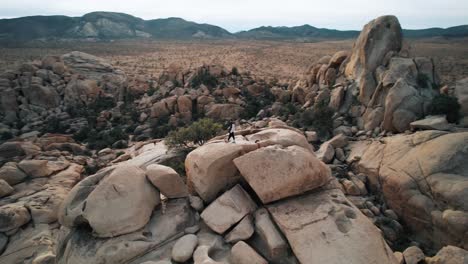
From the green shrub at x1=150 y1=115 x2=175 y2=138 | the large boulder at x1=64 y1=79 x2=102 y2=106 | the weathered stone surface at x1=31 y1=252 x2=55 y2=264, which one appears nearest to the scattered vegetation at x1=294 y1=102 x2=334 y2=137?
the green shrub at x1=150 y1=115 x2=175 y2=138

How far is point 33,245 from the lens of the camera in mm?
13555

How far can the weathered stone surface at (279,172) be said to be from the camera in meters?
10.8

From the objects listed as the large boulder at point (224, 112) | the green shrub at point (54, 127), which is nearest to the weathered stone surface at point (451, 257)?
the large boulder at point (224, 112)

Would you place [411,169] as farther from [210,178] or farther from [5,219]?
[5,219]

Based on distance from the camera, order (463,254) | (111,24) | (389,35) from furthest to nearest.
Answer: (111,24)
(389,35)
(463,254)

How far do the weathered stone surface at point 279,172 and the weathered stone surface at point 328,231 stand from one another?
478mm

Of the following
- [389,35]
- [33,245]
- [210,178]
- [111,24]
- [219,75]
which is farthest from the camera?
[111,24]

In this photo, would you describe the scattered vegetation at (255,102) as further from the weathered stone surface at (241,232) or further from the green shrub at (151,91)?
the weathered stone surface at (241,232)

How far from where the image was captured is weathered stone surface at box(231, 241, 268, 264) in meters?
9.03

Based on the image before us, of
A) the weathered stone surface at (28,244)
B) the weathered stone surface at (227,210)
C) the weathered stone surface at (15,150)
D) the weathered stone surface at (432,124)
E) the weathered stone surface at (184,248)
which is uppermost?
the weathered stone surface at (432,124)

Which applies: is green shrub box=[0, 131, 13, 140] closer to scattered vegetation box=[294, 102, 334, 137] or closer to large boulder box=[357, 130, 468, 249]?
scattered vegetation box=[294, 102, 334, 137]

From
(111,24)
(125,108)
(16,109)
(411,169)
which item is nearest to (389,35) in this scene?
(411,169)

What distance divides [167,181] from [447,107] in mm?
15988

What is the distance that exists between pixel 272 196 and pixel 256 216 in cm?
93
